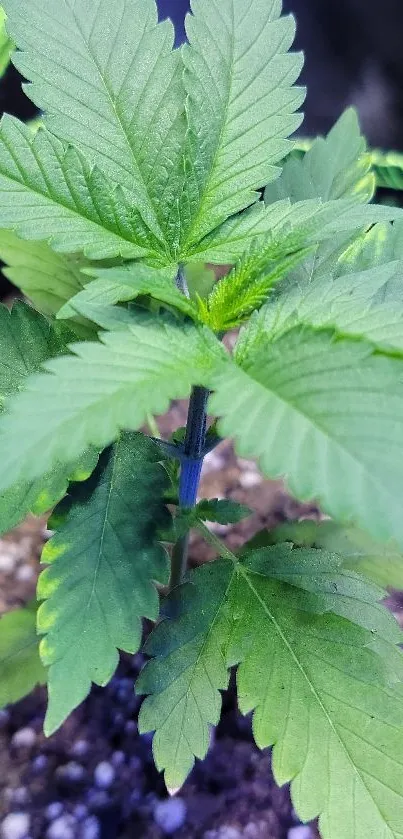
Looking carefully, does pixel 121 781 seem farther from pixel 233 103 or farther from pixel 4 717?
pixel 233 103

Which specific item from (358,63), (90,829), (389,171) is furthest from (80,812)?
(358,63)

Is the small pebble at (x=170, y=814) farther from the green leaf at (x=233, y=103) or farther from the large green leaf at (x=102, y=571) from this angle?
the green leaf at (x=233, y=103)

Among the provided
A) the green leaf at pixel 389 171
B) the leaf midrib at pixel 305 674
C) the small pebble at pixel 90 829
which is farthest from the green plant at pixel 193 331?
the green leaf at pixel 389 171

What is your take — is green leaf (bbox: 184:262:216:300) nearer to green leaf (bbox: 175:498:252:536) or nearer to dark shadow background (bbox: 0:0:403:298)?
green leaf (bbox: 175:498:252:536)

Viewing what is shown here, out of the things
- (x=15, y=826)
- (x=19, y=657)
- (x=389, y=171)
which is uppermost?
(x=389, y=171)

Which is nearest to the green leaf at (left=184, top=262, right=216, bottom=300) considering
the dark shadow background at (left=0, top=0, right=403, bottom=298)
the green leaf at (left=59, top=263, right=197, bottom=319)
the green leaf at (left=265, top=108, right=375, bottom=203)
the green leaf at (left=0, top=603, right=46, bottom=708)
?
the green leaf at (left=265, top=108, right=375, bottom=203)
